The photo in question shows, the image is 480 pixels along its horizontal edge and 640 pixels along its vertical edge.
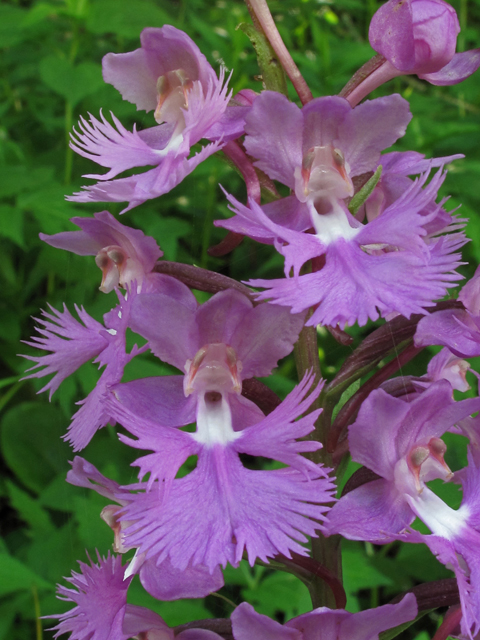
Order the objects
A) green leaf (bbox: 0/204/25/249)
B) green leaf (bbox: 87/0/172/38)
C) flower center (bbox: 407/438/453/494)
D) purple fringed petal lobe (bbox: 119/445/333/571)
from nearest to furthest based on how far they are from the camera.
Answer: purple fringed petal lobe (bbox: 119/445/333/571)
flower center (bbox: 407/438/453/494)
green leaf (bbox: 0/204/25/249)
green leaf (bbox: 87/0/172/38)

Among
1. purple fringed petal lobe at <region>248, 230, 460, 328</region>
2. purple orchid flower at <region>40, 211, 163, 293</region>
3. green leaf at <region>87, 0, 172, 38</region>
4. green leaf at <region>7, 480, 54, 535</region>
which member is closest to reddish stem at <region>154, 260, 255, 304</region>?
purple orchid flower at <region>40, 211, 163, 293</region>

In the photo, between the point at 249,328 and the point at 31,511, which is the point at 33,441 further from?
the point at 249,328

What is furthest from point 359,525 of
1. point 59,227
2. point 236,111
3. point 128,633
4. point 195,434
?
point 59,227

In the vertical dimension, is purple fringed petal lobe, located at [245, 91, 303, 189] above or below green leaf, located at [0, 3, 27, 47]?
below

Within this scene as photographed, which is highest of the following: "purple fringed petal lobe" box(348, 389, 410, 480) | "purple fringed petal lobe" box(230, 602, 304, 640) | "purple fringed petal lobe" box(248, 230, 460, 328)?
"purple fringed petal lobe" box(248, 230, 460, 328)

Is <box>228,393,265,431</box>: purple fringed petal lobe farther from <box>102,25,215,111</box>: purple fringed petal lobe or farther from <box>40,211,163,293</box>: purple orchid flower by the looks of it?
<box>102,25,215,111</box>: purple fringed petal lobe
